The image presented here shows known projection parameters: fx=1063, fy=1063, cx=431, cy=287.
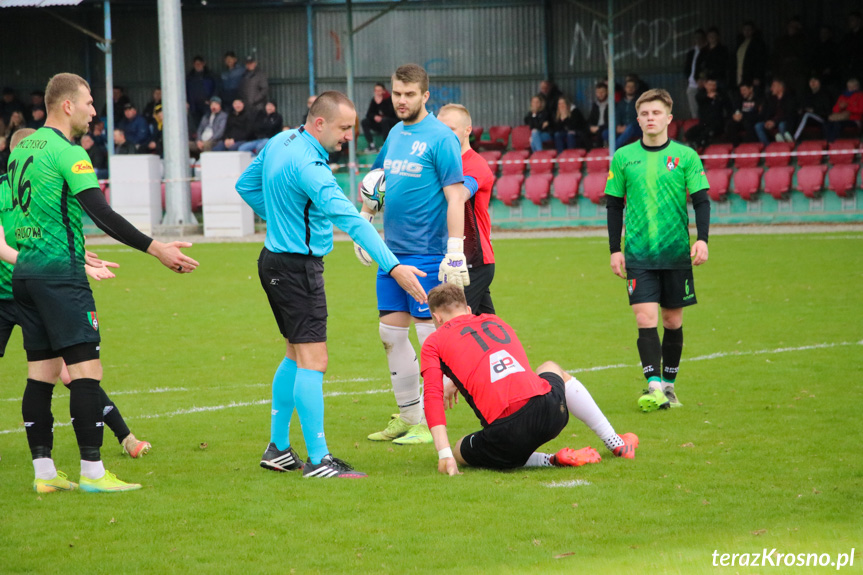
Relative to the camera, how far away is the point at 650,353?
24.7 feet

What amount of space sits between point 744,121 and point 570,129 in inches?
149

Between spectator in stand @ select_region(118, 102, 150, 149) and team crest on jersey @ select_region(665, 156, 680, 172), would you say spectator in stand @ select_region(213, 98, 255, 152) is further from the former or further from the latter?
team crest on jersey @ select_region(665, 156, 680, 172)

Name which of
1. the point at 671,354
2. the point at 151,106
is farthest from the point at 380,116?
the point at 671,354

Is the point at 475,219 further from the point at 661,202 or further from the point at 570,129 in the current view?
the point at 570,129

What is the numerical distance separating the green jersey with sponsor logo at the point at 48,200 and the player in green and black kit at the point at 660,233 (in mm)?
3853

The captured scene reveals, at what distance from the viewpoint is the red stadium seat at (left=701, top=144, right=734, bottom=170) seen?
854 inches

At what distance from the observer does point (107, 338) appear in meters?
11.0

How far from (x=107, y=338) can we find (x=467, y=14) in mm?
20349

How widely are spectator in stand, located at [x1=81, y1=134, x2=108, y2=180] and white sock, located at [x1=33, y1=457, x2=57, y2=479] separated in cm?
2033

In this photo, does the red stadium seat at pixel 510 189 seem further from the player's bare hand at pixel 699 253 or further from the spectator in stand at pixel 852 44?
the player's bare hand at pixel 699 253

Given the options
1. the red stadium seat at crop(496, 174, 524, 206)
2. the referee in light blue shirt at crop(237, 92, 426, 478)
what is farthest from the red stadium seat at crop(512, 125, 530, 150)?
the referee in light blue shirt at crop(237, 92, 426, 478)

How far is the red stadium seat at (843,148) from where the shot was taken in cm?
2058

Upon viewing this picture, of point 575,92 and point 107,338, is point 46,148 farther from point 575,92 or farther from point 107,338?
point 575,92

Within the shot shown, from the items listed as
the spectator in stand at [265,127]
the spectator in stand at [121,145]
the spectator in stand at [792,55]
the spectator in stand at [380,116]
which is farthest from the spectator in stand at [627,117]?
the spectator in stand at [121,145]
